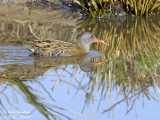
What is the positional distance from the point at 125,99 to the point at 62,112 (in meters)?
1.09

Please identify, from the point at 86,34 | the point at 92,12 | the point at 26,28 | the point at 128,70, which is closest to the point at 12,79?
the point at 128,70

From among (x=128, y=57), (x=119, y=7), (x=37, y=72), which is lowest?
(x=37, y=72)

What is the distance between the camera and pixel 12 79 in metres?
7.41

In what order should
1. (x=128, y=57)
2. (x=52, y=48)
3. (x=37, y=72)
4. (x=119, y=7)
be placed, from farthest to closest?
1. (x=119, y=7)
2. (x=52, y=48)
3. (x=128, y=57)
4. (x=37, y=72)

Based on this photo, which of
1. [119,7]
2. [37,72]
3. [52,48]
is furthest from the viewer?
[119,7]

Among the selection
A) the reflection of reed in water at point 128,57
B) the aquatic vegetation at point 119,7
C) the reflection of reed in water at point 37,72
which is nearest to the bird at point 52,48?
the reflection of reed in water at point 37,72

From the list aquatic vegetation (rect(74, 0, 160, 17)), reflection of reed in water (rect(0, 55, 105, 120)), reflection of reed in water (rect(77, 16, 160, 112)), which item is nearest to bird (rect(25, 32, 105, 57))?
reflection of reed in water (rect(0, 55, 105, 120))

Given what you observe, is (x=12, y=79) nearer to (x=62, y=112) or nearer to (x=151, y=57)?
(x=62, y=112)

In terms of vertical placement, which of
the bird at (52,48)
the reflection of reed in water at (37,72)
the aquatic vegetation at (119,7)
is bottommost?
the reflection of reed in water at (37,72)

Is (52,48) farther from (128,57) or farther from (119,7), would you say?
(119,7)

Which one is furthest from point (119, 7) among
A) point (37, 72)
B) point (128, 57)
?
point (37, 72)

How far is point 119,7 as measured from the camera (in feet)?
44.5

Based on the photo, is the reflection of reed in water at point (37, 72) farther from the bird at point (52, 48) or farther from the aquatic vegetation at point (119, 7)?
the aquatic vegetation at point (119, 7)

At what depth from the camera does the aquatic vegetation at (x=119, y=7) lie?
13164mm
